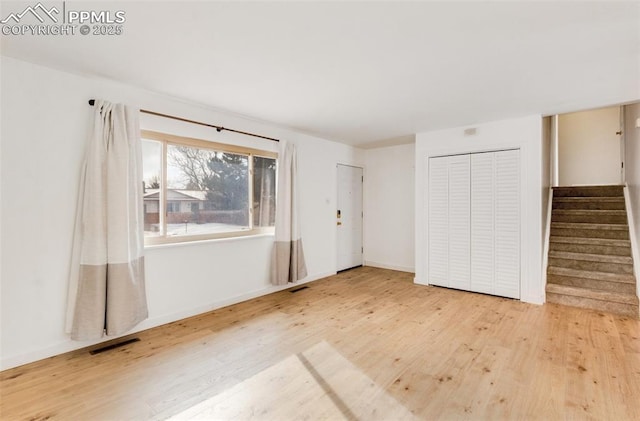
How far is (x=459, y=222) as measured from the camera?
4418 millimetres

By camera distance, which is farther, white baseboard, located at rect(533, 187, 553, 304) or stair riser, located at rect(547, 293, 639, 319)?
white baseboard, located at rect(533, 187, 553, 304)

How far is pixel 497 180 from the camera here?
409cm

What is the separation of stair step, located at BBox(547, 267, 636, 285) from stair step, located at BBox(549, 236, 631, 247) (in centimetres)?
52

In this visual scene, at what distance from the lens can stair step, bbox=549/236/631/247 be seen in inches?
161

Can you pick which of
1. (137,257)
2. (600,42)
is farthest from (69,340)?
(600,42)

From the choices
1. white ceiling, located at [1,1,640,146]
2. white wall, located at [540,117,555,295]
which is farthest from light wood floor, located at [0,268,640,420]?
white ceiling, located at [1,1,640,146]

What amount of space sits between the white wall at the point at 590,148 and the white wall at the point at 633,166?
939 millimetres

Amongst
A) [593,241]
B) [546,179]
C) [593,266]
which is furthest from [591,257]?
[546,179]

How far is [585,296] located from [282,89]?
4.38 metres

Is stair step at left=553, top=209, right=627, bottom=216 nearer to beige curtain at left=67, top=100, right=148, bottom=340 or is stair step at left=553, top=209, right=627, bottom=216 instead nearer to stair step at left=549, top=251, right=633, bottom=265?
stair step at left=549, top=251, right=633, bottom=265

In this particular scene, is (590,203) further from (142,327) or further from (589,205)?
(142,327)

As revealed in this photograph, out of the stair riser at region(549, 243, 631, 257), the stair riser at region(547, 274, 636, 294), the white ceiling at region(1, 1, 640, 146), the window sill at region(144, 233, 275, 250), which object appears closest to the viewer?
the white ceiling at region(1, 1, 640, 146)

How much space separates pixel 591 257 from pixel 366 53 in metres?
4.26

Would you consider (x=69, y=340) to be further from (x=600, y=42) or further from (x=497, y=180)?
(x=497, y=180)
